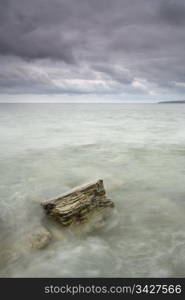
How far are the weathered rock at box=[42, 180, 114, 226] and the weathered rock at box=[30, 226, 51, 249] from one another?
650 millimetres

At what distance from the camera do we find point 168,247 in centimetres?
663

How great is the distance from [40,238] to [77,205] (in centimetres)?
162

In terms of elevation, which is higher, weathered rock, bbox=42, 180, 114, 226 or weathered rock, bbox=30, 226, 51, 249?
weathered rock, bbox=42, 180, 114, 226

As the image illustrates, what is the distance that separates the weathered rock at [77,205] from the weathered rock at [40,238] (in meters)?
0.65

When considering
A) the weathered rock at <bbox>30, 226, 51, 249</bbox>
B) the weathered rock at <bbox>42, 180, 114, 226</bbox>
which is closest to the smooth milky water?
the weathered rock at <bbox>30, 226, 51, 249</bbox>

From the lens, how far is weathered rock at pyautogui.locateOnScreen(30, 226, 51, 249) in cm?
632

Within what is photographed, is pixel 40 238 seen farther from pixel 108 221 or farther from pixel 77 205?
pixel 108 221

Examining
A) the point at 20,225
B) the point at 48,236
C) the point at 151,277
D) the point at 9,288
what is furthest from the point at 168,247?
the point at 20,225

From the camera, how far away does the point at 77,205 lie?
7.30m

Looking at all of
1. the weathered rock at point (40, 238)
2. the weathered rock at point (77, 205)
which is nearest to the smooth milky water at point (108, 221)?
the weathered rock at point (40, 238)

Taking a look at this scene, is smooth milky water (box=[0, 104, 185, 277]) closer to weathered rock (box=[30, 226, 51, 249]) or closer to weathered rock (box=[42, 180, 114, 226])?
weathered rock (box=[30, 226, 51, 249])

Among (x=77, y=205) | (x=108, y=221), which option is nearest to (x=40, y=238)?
(x=77, y=205)

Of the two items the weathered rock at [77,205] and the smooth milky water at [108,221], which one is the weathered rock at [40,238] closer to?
the smooth milky water at [108,221]

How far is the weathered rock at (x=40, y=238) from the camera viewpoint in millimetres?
6322
